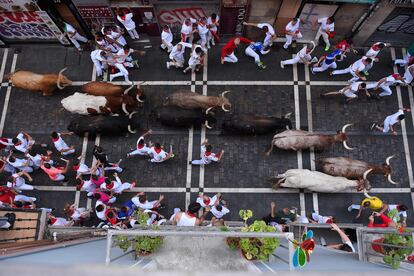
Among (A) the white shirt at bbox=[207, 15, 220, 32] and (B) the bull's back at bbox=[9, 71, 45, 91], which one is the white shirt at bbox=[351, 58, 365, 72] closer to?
(A) the white shirt at bbox=[207, 15, 220, 32]

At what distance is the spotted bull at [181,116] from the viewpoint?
14.2 m

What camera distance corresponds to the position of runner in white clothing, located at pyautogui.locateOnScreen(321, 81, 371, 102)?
1423 cm

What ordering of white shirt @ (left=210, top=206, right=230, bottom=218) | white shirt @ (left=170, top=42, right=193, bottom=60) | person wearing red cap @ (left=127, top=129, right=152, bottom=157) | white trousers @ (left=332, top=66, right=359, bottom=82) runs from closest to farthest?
white shirt @ (left=210, top=206, right=230, bottom=218) → person wearing red cap @ (left=127, top=129, right=152, bottom=157) → white shirt @ (left=170, top=42, right=193, bottom=60) → white trousers @ (left=332, top=66, right=359, bottom=82)

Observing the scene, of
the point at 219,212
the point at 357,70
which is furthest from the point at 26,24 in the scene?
the point at 357,70

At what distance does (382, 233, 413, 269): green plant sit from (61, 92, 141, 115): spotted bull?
33.0 ft

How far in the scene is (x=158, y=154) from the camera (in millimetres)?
13578

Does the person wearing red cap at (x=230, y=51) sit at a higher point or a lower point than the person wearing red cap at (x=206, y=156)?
higher

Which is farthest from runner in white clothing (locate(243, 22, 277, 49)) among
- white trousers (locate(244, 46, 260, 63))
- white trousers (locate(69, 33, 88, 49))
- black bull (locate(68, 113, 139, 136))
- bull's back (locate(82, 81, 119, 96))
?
white trousers (locate(69, 33, 88, 49))

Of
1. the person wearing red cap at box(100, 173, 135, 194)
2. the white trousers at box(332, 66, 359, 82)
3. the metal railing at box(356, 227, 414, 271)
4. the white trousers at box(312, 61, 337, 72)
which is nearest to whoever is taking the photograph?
the metal railing at box(356, 227, 414, 271)

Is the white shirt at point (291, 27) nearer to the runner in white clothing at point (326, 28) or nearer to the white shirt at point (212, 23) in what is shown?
the runner in white clothing at point (326, 28)

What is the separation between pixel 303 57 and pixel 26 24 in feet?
37.2

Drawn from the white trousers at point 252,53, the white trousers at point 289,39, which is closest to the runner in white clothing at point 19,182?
the white trousers at point 252,53

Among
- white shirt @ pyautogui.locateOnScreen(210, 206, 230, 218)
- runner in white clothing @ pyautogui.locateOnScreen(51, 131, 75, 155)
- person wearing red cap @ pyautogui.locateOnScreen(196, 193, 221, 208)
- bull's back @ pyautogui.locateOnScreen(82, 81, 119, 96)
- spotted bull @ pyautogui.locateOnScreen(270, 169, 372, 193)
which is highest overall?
bull's back @ pyautogui.locateOnScreen(82, 81, 119, 96)

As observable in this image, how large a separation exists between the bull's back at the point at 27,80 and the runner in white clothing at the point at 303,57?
391 inches
